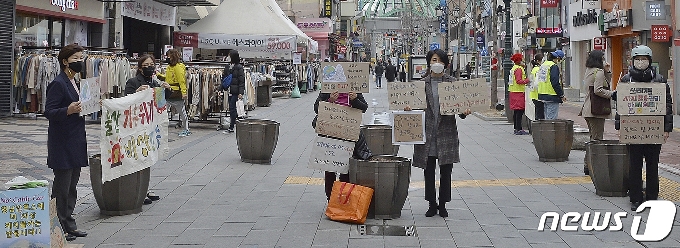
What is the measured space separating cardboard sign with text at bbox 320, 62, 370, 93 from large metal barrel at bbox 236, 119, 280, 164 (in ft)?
13.7

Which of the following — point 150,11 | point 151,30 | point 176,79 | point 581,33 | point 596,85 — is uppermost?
point 581,33

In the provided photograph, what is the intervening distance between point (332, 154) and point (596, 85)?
13.2 feet

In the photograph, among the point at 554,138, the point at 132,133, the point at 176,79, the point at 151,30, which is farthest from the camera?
the point at 151,30

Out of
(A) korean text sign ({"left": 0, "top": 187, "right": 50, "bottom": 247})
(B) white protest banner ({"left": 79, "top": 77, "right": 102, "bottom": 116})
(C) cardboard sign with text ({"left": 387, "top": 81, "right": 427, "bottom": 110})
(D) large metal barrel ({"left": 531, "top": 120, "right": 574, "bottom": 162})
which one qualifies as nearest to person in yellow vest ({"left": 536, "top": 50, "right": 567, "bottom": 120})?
(D) large metal barrel ({"left": 531, "top": 120, "right": 574, "bottom": 162})

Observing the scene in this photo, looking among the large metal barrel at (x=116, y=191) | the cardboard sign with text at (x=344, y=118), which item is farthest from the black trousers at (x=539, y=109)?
the large metal barrel at (x=116, y=191)

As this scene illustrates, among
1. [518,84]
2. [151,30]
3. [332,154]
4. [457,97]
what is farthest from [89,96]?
[151,30]

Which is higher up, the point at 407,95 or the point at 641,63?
the point at 641,63

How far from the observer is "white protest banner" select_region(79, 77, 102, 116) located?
710 centimetres

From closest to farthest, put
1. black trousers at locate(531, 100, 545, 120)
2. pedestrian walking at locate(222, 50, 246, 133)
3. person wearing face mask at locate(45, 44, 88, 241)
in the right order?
person wearing face mask at locate(45, 44, 88, 241), black trousers at locate(531, 100, 545, 120), pedestrian walking at locate(222, 50, 246, 133)

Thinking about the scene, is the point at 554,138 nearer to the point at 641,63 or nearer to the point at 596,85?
the point at 596,85

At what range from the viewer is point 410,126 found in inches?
323

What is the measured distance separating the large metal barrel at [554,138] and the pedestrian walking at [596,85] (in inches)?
65.3

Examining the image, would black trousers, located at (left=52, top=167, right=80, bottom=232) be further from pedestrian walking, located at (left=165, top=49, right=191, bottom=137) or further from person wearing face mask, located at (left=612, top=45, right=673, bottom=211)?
pedestrian walking, located at (left=165, top=49, right=191, bottom=137)

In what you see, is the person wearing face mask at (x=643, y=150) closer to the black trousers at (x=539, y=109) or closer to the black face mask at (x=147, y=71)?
the black face mask at (x=147, y=71)
